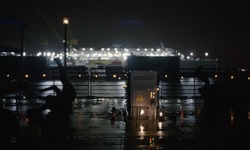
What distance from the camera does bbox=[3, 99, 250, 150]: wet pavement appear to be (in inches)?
338

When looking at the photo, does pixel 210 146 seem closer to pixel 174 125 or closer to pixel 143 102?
pixel 174 125

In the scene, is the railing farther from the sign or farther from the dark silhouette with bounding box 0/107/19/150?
the dark silhouette with bounding box 0/107/19/150

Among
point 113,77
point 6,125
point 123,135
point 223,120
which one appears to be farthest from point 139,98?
point 113,77

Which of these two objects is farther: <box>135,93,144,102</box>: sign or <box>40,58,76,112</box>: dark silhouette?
<box>40,58,76,112</box>: dark silhouette

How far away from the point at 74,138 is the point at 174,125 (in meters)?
3.69

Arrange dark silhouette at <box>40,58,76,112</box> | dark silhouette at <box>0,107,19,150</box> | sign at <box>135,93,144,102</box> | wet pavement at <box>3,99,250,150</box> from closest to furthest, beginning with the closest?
dark silhouette at <box>0,107,19,150</box>
wet pavement at <box>3,99,250,150</box>
sign at <box>135,93,144,102</box>
dark silhouette at <box>40,58,76,112</box>

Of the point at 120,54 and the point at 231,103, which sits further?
the point at 120,54

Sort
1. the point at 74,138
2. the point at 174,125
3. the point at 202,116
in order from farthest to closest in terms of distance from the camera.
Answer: the point at 202,116 → the point at 174,125 → the point at 74,138

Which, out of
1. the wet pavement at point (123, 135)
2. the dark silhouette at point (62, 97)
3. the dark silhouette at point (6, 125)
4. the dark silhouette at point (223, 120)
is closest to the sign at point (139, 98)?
the wet pavement at point (123, 135)

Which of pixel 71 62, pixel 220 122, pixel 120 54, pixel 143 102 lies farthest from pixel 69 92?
pixel 120 54

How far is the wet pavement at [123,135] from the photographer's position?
8578mm

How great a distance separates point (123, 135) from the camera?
987cm

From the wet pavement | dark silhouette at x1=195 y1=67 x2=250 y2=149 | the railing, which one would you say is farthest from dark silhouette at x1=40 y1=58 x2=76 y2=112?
dark silhouette at x1=195 y1=67 x2=250 y2=149

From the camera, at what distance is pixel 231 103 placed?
16016 mm
